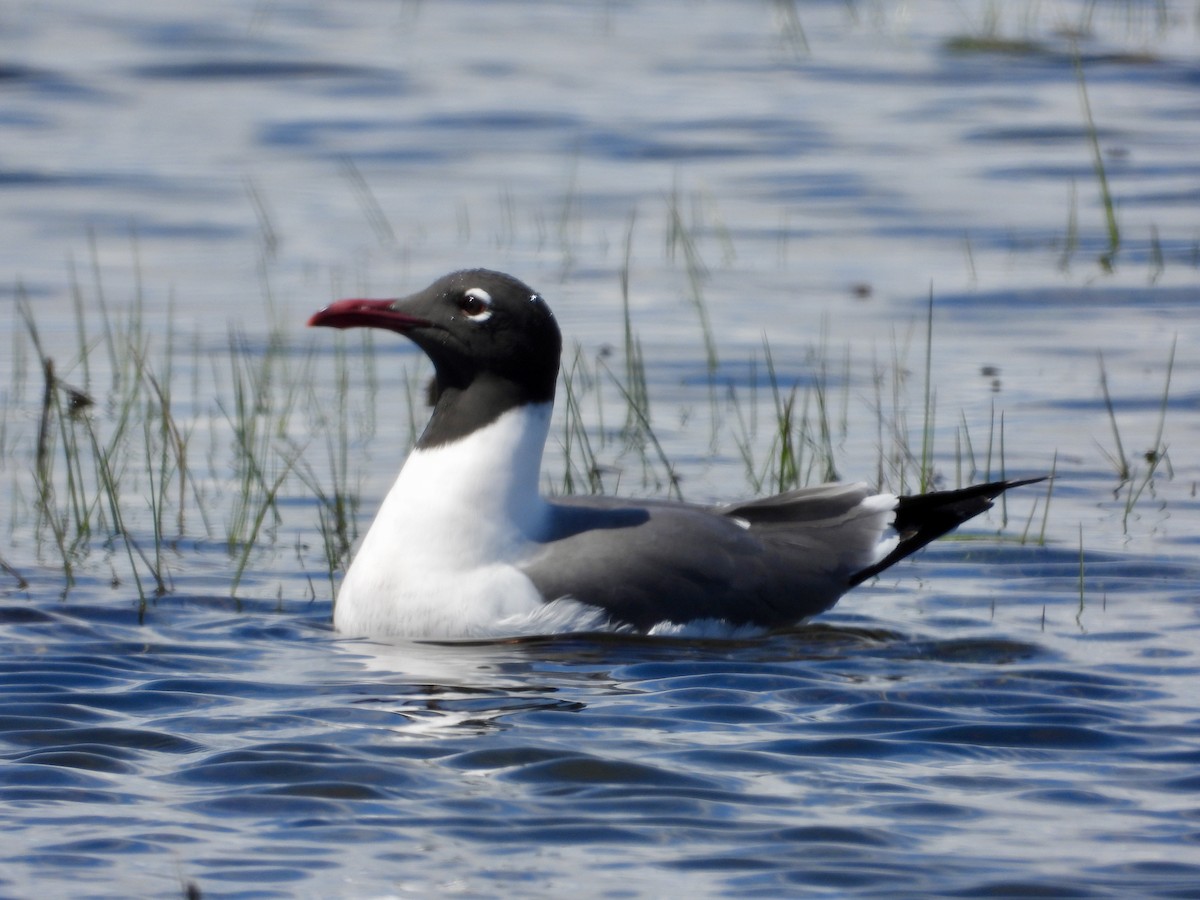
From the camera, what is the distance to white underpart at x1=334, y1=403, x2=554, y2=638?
7621 mm

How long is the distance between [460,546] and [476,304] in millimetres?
905

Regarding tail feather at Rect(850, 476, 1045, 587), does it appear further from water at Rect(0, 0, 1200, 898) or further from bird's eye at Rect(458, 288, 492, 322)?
bird's eye at Rect(458, 288, 492, 322)

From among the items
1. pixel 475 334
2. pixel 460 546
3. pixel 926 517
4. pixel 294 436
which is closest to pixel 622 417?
pixel 294 436

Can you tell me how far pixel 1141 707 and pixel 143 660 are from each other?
335 cm

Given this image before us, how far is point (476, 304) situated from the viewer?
26.0 ft

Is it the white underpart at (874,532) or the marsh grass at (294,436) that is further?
the marsh grass at (294,436)

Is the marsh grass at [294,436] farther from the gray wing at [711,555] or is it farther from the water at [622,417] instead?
the gray wing at [711,555]

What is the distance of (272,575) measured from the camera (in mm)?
8859

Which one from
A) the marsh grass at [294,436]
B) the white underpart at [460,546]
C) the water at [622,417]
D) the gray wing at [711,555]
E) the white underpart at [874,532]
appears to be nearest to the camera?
the water at [622,417]

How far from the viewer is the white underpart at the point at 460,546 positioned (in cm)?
762

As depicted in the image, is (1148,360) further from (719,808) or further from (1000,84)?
(1000,84)

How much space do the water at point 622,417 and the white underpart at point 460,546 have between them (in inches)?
6.2

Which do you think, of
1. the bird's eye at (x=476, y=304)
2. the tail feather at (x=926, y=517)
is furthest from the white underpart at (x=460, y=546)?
the tail feather at (x=926, y=517)

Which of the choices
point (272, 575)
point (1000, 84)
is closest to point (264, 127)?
point (1000, 84)
